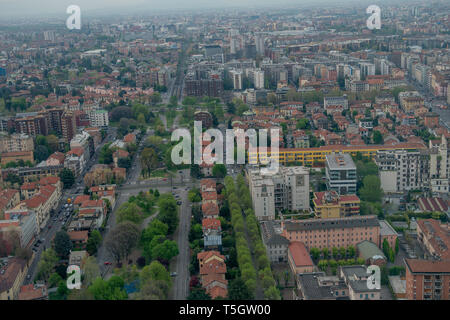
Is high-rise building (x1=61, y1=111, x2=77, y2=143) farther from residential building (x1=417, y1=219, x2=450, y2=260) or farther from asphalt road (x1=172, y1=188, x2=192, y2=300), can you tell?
residential building (x1=417, y1=219, x2=450, y2=260)

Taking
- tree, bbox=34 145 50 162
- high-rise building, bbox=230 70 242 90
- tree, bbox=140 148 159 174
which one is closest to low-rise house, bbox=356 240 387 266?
tree, bbox=140 148 159 174

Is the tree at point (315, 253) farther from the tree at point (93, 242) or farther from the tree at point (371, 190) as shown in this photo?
the tree at point (93, 242)

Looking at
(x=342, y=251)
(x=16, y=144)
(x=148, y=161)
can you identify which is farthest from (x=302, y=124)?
(x=342, y=251)

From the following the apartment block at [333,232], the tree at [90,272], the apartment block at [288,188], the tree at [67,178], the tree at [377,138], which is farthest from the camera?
the tree at [377,138]

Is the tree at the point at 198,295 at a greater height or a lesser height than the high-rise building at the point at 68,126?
lesser

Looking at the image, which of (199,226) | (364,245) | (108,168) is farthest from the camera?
(108,168)

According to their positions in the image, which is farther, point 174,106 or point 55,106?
point 174,106

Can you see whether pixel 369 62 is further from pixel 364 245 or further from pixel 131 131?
pixel 364 245

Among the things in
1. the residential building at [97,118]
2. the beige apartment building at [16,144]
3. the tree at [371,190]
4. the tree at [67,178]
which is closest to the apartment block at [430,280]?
the tree at [371,190]

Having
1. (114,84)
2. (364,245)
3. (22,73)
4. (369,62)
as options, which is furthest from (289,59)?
(364,245)
